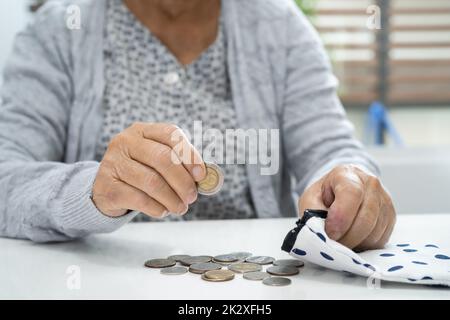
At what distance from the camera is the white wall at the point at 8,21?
2.04 m

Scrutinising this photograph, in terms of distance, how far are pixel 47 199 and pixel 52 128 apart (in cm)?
29

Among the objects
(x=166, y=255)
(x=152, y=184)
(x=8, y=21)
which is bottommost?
(x=166, y=255)

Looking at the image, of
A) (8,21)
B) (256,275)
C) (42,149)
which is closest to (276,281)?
(256,275)

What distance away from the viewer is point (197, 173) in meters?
0.63

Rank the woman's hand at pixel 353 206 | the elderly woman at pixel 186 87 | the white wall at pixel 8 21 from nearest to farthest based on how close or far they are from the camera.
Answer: the woman's hand at pixel 353 206 → the elderly woman at pixel 186 87 → the white wall at pixel 8 21

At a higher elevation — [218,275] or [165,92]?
[165,92]

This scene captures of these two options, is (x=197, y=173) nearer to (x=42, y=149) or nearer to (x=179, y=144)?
(x=179, y=144)

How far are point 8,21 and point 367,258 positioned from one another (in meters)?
1.81

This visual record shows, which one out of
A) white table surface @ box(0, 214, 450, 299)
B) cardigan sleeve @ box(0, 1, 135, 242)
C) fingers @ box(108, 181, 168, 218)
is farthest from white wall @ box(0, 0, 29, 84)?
fingers @ box(108, 181, 168, 218)

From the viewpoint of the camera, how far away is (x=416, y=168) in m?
1.42

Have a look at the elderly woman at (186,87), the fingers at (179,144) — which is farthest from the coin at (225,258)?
the elderly woman at (186,87)

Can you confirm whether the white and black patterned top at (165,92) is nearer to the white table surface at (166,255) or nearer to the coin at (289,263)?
the white table surface at (166,255)

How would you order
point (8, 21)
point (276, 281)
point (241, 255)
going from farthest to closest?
point (8, 21)
point (241, 255)
point (276, 281)

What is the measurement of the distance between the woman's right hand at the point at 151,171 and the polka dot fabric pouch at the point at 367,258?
0.12 m
